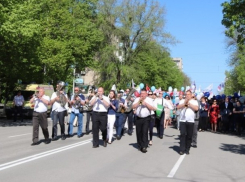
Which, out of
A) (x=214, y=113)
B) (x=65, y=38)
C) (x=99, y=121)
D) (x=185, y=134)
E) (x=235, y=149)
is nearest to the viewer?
(x=185, y=134)

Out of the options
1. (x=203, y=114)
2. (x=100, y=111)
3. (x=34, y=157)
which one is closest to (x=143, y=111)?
(x=100, y=111)

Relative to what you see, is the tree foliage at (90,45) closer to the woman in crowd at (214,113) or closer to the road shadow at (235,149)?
the woman in crowd at (214,113)

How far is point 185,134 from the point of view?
38.7 ft

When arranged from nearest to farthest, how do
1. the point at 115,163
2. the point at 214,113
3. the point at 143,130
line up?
1. the point at 115,163
2. the point at 143,130
3. the point at 214,113

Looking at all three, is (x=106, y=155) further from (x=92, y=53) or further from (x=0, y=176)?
(x=92, y=53)

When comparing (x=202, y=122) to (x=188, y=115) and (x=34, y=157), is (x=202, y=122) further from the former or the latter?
(x=34, y=157)

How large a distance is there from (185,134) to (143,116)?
4.16ft

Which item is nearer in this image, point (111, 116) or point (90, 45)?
point (111, 116)

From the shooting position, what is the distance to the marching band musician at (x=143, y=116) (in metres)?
12.0

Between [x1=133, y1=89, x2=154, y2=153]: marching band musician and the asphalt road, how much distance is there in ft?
1.09

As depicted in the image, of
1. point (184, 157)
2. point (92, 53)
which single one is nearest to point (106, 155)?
point (184, 157)

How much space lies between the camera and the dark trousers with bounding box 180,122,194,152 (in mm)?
11758

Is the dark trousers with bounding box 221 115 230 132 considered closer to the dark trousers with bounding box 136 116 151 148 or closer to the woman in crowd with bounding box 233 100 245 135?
the woman in crowd with bounding box 233 100 245 135

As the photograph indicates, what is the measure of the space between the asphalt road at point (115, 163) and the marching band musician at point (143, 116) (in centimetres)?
33
